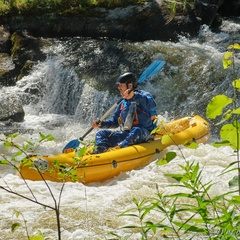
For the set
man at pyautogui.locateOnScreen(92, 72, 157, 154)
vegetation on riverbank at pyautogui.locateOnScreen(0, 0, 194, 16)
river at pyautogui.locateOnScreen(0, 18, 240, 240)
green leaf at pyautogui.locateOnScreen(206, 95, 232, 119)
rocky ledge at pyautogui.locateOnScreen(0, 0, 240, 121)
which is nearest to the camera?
green leaf at pyautogui.locateOnScreen(206, 95, 232, 119)

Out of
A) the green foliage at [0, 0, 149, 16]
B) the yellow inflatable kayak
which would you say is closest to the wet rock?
the yellow inflatable kayak

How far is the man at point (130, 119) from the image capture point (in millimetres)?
5391

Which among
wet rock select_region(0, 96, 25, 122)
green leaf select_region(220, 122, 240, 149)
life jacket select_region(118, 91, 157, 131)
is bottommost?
wet rock select_region(0, 96, 25, 122)

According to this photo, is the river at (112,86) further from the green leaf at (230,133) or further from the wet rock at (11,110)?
the green leaf at (230,133)

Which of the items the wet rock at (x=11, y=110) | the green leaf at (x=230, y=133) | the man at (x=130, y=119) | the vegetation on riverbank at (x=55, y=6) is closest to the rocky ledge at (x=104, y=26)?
the vegetation on riverbank at (x=55, y=6)

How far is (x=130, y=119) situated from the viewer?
17.6 ft

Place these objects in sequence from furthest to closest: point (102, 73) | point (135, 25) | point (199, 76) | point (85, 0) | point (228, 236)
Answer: point (85, 0), point (135, 25), point (102, 73), point (199, 76), point (228, 236)

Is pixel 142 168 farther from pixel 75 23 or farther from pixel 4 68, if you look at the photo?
pixel 75 23

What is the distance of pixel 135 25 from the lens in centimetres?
1047

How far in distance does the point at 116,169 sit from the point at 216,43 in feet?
19.4

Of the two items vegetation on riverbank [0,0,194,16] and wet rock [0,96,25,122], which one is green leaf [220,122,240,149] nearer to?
wet rock [0,96,25,122]

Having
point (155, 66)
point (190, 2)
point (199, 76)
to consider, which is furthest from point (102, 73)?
point (190, 2)

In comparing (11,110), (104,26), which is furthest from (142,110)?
(104,26)

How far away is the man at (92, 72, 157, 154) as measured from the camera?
17.7ft
